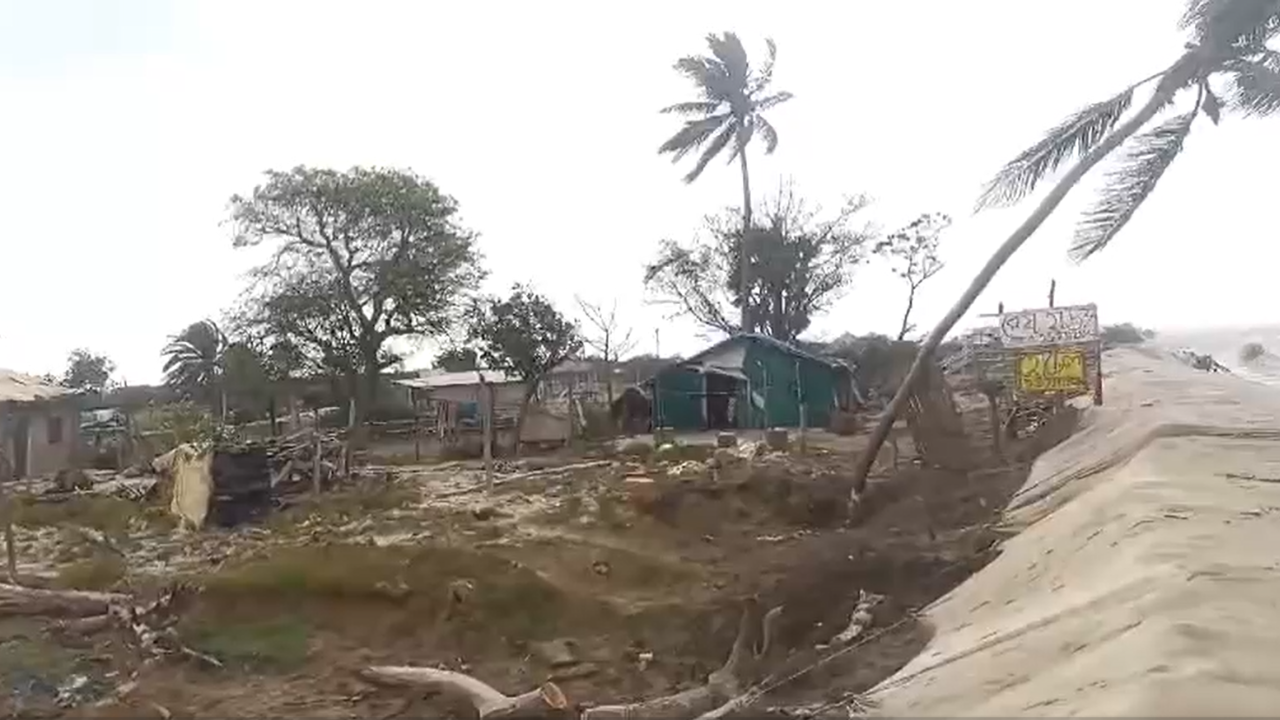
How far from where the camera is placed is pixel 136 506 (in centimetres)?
1627

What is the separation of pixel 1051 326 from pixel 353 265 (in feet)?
62.5

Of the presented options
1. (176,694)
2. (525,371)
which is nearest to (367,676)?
(176,694)

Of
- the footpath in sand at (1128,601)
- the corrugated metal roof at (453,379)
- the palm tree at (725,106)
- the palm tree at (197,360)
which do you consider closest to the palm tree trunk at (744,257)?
the palm tree at (725,106)

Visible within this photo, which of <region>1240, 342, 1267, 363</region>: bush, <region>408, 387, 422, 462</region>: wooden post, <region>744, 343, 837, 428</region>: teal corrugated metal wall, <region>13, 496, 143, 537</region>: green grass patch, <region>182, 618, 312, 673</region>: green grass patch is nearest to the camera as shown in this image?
<region>182, 618, 312, 673</region>: green grass patch

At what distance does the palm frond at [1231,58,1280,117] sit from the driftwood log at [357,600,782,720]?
8.67m

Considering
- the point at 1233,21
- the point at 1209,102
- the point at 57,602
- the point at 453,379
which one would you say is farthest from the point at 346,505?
the point at 453,379

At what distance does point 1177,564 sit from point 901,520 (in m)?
6.30

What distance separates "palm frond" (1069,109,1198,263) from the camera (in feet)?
40.5

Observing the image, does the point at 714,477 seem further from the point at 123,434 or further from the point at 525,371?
the point at 123,434

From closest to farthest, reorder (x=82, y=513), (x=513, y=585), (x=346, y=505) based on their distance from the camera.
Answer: (x=513, y=585) → (x=346, y=505) → (x=82, y=513)

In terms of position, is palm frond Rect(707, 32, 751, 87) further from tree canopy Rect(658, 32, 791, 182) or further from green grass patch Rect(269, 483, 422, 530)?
green grass patch Rect(269, 483, 422, 530)

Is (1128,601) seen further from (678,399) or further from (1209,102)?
(678,399)

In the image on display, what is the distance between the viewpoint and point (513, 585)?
9.22m

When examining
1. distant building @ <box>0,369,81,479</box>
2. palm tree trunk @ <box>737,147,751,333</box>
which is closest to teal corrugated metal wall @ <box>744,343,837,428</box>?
palm tree trunk @ <box>737,147,751,333</box>
